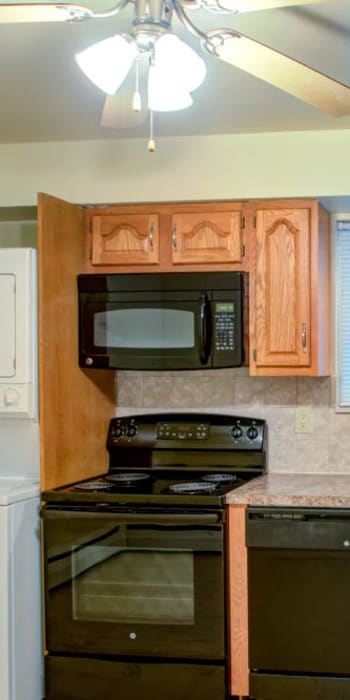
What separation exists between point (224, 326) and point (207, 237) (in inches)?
15.1

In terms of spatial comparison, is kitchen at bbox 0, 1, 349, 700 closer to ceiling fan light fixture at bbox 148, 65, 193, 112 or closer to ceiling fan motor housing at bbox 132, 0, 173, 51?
ceiling fan light fixture at bbox 148, 65, 193, 112

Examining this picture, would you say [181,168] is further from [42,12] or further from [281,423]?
[42,12]

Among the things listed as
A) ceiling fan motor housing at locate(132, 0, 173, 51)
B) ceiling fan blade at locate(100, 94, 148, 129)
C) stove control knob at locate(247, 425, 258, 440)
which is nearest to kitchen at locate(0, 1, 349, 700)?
stove control knob at locate(247, 425, 258, 440)

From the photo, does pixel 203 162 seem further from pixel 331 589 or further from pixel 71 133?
pixel 331 589

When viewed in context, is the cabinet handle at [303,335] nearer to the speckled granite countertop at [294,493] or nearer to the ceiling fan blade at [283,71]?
the speckled granite countertop at [294,493]

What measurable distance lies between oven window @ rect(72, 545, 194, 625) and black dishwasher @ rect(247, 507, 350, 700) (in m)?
0.25

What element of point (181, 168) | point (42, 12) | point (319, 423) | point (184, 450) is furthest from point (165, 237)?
point (42, 12)

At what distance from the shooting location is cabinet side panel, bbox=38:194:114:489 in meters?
3.16

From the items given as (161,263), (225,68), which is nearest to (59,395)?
(161,263)

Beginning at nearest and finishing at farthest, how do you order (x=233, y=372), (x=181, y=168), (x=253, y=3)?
(x=253, y=3) → (x=181, y=168) → (x=233, y=372)

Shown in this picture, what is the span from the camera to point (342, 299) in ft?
12.2

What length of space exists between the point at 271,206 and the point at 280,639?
1692 millimetres

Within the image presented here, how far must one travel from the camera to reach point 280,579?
300cm

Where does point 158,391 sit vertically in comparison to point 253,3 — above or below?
below
